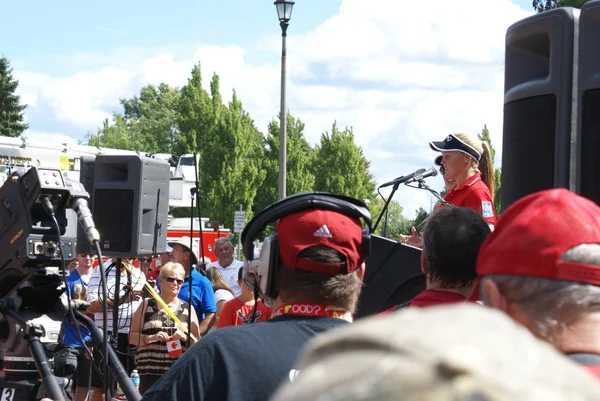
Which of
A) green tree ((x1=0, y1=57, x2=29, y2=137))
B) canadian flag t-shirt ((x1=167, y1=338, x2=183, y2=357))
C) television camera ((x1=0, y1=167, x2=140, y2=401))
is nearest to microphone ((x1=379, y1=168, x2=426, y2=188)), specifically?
television camera ((x1=0, y1=167, x2=140, y2=401))

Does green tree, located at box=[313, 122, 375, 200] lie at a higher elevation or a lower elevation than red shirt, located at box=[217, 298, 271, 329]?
higher

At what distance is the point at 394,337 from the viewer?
0.71 metres

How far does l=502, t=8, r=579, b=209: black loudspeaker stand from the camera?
124 inches

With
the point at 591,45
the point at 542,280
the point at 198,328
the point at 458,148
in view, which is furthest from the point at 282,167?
the point at 542,280

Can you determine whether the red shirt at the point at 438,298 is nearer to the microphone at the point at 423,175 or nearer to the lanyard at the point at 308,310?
the lanyard at the point at 308,310

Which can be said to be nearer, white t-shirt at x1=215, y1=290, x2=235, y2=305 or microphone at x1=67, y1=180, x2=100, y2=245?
microphone at x1=67, y1=180, x2=100, y2=245

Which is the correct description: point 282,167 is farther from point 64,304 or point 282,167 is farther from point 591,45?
point 591,45

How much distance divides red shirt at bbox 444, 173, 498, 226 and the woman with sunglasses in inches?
145

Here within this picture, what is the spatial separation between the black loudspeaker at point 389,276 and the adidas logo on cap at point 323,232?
1.64m

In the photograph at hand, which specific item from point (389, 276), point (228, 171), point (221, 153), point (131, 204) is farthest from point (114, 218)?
point (221, 153)

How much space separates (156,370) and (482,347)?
7573 mm

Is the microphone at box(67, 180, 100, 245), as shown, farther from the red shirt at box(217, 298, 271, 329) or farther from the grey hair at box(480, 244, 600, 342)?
the red shirt at box(217, 298, 271, 329)

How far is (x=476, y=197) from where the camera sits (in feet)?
16.5

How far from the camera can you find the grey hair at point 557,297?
5.15 feet
